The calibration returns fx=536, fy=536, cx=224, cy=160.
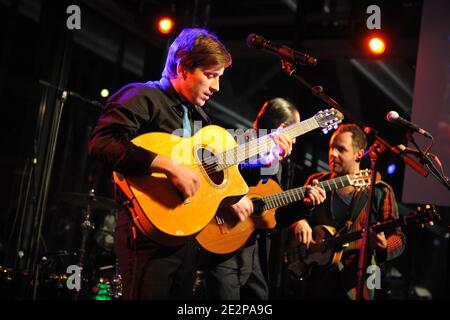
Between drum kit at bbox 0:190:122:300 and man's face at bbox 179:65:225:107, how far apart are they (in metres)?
3.23

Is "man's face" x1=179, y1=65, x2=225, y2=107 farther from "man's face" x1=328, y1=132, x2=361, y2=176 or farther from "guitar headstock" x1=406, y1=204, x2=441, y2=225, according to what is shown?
"man's face" x1=328, y1=132, x2=361, y2=176

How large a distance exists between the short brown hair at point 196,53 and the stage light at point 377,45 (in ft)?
12.4

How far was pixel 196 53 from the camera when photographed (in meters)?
3.09

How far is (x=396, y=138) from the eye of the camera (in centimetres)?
930

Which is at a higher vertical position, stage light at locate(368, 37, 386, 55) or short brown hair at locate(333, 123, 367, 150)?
stage light at locate(368, 37, 386, 55)

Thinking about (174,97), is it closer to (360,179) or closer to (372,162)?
(372,162)

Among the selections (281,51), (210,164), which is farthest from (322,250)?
(281,51)

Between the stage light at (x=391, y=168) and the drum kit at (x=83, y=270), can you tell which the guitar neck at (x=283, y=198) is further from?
the stage light at (x=391, y=168)

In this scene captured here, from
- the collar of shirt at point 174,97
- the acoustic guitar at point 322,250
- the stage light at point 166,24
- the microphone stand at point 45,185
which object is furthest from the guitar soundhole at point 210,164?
the stage light at point 166,24

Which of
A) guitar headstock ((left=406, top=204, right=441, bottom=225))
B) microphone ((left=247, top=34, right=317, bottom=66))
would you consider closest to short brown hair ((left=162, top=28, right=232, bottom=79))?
microphone ((left=247, top=34, right=317, bottom=66))

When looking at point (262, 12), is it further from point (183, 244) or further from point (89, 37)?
point (183, 244)

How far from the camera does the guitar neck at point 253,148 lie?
10.7 feet

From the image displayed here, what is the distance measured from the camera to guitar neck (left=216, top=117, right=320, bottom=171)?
3264 millimetres

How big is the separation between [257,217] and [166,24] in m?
4.30
